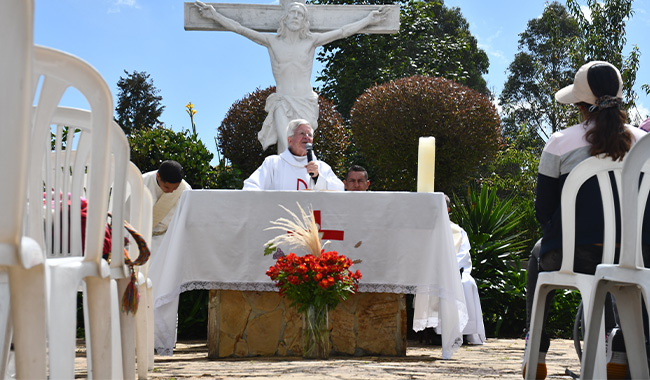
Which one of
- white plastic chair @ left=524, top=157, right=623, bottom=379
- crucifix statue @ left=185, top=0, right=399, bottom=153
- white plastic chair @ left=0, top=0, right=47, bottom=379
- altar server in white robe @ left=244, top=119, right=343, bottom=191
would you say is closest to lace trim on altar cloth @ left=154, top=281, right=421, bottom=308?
altar server in white robe @ left=244, top=119, right=343, bottom=191

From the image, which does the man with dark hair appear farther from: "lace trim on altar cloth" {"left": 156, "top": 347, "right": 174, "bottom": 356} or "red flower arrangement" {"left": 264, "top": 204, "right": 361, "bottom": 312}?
"lace trim on altar cloth" {"left": 156, "top": 347, "right": 174, "bottom": 356}

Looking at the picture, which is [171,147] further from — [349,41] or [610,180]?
[349,41]

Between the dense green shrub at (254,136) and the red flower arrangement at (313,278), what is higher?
the dense green shrub at (254,136)

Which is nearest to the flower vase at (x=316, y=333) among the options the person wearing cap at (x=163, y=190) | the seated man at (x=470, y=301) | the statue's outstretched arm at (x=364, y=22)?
the seated man at (x=470, y=301)

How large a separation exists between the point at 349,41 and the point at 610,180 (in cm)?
1783

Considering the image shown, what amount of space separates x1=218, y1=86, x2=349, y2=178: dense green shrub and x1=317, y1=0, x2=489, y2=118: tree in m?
7.83

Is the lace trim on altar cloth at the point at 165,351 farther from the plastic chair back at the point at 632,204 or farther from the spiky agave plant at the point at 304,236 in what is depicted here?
the plastic chair back at the point at 632,204

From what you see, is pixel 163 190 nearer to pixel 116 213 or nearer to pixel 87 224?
pixel 116 213

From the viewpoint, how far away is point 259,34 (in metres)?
9.78

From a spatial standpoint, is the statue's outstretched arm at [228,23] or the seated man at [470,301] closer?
the seated man at [470,301]

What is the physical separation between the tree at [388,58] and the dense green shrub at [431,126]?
7.59 metres

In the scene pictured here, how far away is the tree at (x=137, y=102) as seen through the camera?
133 feet

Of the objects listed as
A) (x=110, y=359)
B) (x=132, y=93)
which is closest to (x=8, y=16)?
(x=110, y=359)

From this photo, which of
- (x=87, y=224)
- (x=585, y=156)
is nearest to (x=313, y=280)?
(x=585, y=156)
